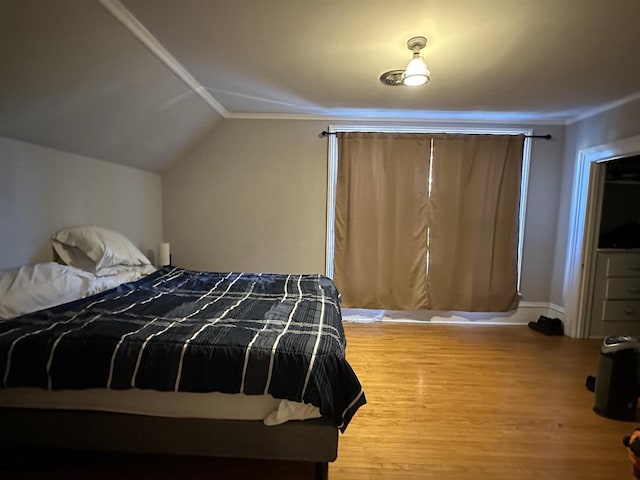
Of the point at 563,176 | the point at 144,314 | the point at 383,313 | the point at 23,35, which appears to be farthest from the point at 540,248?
the point at 23,35

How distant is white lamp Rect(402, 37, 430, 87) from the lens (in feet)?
6.50

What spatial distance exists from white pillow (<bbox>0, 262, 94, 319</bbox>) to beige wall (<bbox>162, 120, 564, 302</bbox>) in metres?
1.68

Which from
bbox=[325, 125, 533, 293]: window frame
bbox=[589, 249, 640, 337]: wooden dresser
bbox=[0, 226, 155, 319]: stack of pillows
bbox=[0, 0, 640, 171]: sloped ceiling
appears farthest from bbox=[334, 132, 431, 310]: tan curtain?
bbox=[0, 226, 155, 319]: stack of pillows

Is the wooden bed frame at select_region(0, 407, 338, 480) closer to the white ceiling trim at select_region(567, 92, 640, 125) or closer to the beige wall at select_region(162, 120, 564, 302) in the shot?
the beige wall at select_region(162, 120, 564, 302)

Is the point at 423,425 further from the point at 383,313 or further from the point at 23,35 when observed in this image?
the point at 23,35

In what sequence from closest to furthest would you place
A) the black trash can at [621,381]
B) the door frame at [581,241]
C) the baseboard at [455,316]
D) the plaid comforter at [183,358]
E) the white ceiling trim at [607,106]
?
the plaid comforter at [183,358], the black trash can at [621,381], the white ceiling trim at [607,106], the door frame at [581,241], the baseboard at [455,316]

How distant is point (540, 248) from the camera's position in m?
3.82

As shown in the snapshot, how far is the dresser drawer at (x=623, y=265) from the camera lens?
3.40 metres

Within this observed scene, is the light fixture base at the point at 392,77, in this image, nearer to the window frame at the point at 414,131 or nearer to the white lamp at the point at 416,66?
the white lamp at the point at 416,66

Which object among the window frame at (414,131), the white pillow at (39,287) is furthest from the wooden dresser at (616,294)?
the white pillow at (39,287)

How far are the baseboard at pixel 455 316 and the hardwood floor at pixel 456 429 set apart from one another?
0.66 meters

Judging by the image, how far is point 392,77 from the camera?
2.48 metres

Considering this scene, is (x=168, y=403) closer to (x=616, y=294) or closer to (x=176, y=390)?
(x=176, y=390)

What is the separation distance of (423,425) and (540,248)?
110 inches
